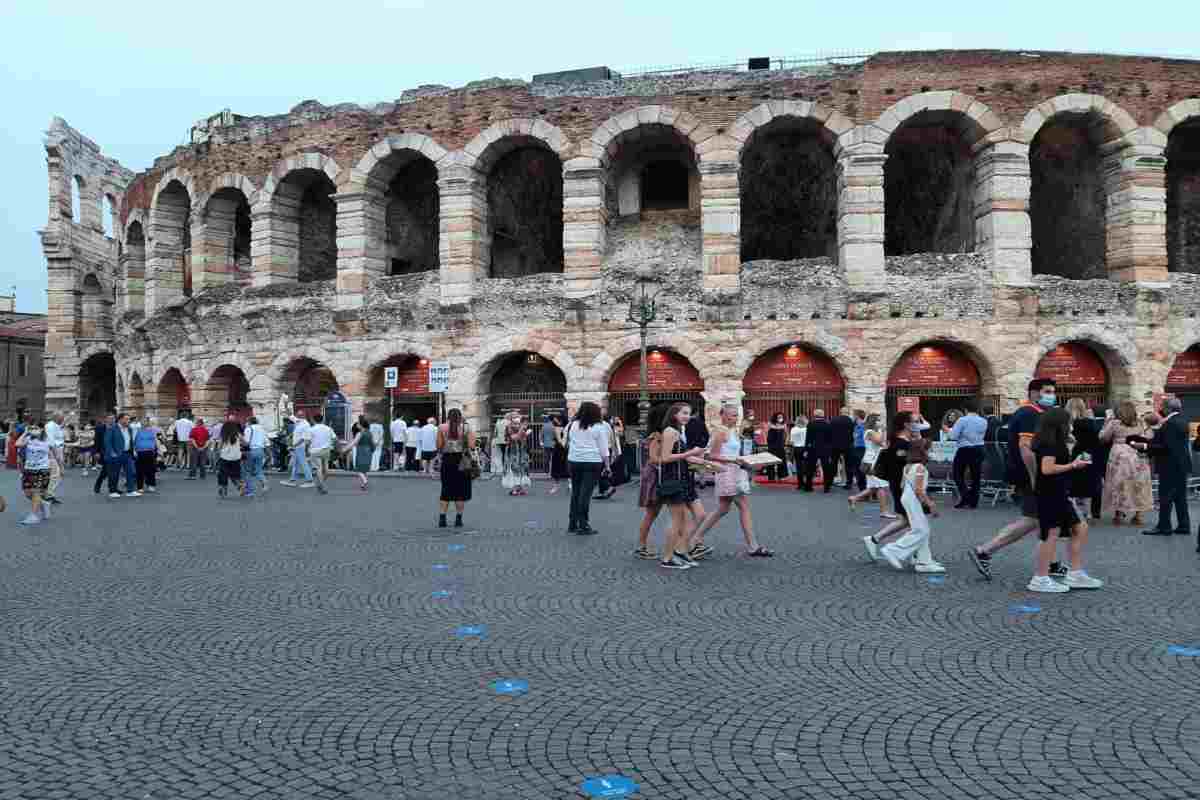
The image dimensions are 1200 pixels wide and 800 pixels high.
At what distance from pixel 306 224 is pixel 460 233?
23.1 ft

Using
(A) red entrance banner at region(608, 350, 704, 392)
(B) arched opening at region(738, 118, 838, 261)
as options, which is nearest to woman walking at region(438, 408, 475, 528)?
(A) red entrance banner at region(608, 350, 704, 392)

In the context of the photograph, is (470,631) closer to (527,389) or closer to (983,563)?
(983,563)

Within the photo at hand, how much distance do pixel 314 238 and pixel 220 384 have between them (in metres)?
5.26

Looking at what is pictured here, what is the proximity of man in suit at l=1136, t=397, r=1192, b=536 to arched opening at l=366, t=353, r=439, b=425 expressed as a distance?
16378 mm

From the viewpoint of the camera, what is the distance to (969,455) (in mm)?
13266

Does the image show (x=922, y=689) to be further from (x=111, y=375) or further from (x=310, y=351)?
(x=111, y=375)

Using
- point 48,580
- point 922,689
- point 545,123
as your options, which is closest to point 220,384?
point 545,123

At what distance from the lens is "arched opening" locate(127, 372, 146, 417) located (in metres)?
28.0

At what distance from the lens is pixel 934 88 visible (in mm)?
19594

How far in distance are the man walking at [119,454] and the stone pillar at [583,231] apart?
10.0 metres

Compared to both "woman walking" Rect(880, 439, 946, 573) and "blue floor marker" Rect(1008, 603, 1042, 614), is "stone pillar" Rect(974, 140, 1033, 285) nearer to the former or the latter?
"woman walking" Rect(880, 439, 946, 573)

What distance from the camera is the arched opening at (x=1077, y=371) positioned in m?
19.9

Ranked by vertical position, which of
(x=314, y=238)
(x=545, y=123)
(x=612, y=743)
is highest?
(x=545, y=123)

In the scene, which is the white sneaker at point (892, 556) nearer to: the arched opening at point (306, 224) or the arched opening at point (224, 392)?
the arched opening at point (306, 224)
